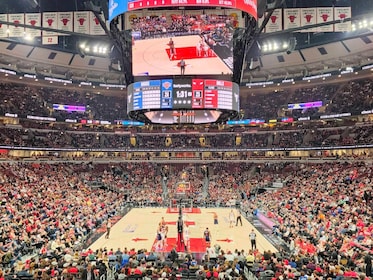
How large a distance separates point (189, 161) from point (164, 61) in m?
33.0

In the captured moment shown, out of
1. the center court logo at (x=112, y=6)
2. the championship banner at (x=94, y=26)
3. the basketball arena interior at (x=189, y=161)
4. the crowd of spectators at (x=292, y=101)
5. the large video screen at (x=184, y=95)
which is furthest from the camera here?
the crowd of spectators at (x=292, y=101)

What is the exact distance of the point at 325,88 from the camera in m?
47.5

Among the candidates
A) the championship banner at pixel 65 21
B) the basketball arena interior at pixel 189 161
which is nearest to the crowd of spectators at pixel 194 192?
the basketball arena interior at pixel 189 161

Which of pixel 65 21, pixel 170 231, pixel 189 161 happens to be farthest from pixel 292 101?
pixel 65 21

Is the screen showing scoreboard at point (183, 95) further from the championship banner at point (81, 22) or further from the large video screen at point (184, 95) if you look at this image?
the championship banner at point (81, 22)

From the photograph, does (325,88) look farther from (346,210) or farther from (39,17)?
(39,17)

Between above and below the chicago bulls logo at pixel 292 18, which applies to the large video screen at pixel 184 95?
below

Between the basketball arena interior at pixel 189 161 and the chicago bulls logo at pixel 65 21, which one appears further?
the chicago bulls logo at pixel 65 21

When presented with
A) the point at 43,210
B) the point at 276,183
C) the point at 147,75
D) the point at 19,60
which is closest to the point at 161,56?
the point at 147,75

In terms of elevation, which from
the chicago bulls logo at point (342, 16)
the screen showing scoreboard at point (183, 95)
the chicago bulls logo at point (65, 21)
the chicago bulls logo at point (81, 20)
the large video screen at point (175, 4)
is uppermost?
the chicago bulls logo at point (81, 20)

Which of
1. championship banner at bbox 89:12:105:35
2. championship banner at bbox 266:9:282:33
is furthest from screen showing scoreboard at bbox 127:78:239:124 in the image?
championship banner at bbox 89:12:105:35

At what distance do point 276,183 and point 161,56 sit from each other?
2726 cm

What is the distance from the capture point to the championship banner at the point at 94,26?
19016 mm

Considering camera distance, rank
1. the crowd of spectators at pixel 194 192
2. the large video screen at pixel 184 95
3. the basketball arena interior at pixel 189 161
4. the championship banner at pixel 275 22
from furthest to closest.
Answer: the championship banner at pixel 275 22 → the large video screen at pixel 184 95 → the basketball arena interior at pixel 189 161 → the crowd of spectators at pixel 194 192
